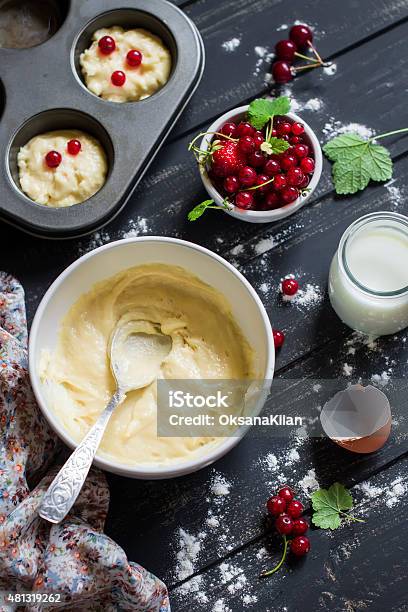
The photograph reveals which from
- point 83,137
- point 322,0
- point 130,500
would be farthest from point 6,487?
point 322,0

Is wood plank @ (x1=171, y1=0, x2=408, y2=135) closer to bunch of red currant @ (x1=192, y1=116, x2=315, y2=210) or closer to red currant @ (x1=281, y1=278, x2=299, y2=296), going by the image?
bunch of red currant @ (x1=192, y1=116, x2=315, y2=210)

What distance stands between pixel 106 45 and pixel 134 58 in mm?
84

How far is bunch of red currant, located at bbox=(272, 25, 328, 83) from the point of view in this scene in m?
2.21

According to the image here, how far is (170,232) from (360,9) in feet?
2.78

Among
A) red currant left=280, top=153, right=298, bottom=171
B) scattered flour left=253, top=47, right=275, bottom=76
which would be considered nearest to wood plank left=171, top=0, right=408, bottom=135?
scattered flour left=253, top=47, right=275, bottom=76

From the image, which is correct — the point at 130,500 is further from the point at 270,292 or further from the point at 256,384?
the point at 270,292

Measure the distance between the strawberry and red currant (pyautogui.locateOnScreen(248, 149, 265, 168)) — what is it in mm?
18

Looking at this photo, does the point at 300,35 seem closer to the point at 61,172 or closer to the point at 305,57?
the point at 305,57

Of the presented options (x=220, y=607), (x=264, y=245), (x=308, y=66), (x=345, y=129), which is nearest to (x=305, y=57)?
(x=308, y=66)

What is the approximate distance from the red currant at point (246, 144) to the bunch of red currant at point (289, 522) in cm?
84

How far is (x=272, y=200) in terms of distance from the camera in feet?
6.63

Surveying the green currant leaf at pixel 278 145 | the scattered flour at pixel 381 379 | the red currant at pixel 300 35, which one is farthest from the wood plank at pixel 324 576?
the red currant at pixel 300 35

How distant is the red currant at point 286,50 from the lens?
2205 millimetres

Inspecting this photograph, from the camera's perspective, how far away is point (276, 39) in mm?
2281
